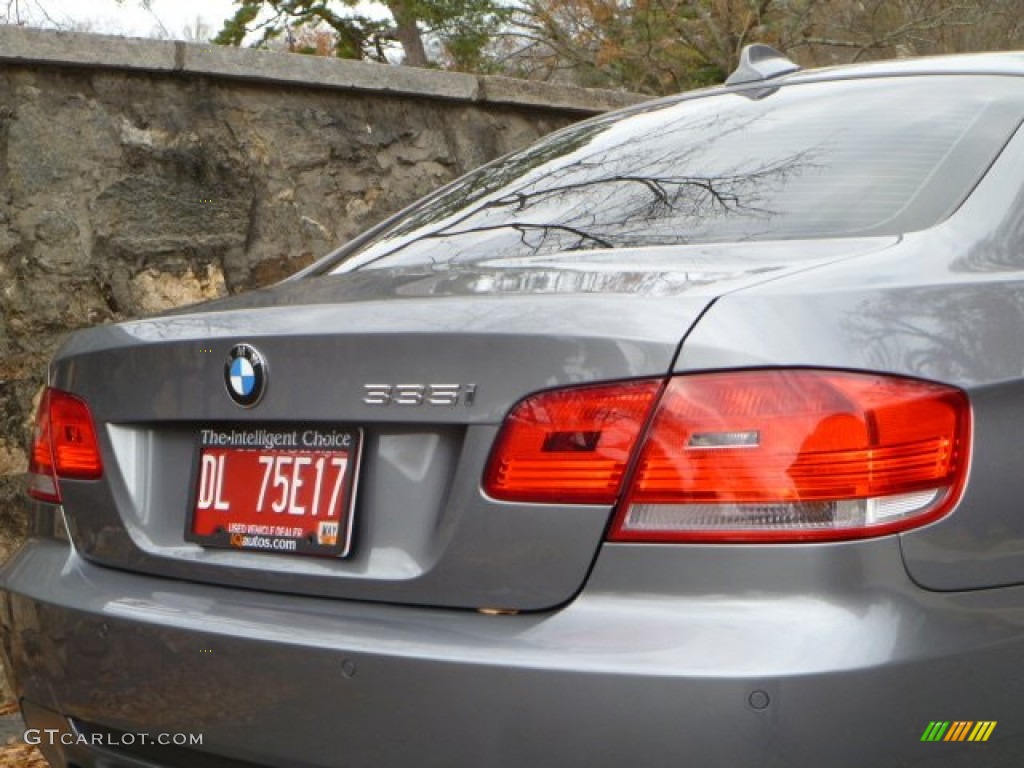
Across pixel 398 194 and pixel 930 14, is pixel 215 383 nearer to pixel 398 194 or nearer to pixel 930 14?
pixel 398 194

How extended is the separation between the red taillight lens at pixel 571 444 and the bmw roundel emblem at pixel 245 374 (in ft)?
1.37

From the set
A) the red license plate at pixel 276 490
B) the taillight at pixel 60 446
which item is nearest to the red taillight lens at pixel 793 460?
the red license plate at pixel 276 490

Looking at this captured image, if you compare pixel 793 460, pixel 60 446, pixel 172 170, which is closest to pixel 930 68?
pixel 793 460

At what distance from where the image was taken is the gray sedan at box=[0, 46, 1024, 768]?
1756 millimetres

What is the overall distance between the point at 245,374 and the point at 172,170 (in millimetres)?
2701

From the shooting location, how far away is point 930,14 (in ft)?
53.7

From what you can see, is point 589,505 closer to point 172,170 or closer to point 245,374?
point 245,374

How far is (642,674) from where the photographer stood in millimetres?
1740

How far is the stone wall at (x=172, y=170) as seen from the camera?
4348 millimetres

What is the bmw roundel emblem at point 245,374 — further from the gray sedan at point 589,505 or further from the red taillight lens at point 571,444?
the red taillight lens at point 571,444

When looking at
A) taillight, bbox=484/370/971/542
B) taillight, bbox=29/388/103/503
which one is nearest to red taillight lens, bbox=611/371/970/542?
taillight, bbox=484/370/971/542

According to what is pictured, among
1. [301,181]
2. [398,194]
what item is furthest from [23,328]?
[398,194]

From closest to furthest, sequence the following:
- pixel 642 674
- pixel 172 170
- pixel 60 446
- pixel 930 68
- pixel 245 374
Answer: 1. pixel 642 674
2. pixel 245 374
3. pixel 60 446
4. pixel 930 68
5. pixel 172 170

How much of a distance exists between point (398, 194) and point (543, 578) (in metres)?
3.63
